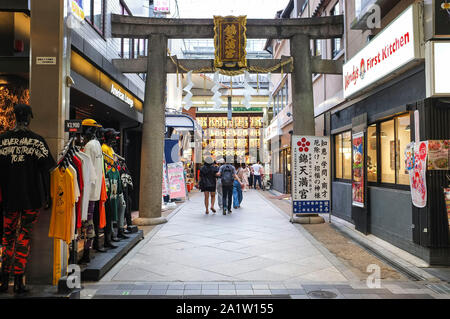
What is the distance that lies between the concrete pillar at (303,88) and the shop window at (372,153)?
1962 millimetres

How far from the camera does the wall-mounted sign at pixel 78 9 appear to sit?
734 cm

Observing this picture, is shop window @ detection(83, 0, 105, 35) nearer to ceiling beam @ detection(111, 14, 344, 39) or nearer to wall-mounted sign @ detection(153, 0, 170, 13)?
ceiling beam @ detection(111, 14, 344, 39)

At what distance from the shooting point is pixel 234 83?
3017 centimetres

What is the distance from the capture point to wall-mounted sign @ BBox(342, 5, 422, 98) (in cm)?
602

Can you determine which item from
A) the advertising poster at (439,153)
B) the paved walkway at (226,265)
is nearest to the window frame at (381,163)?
the advertising poster at (439,153)

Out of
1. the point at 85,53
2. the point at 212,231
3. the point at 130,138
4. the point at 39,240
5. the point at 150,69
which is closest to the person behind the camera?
the point at 39,240

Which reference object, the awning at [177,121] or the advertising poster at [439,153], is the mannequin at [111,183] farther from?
the awning at [177,121]

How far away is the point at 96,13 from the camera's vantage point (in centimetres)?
955

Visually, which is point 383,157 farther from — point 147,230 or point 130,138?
point 130,138

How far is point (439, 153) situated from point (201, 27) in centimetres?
750

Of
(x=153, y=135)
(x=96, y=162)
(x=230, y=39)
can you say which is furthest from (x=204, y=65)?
(x=96, y=162)

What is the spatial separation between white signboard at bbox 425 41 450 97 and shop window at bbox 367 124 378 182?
309cm
